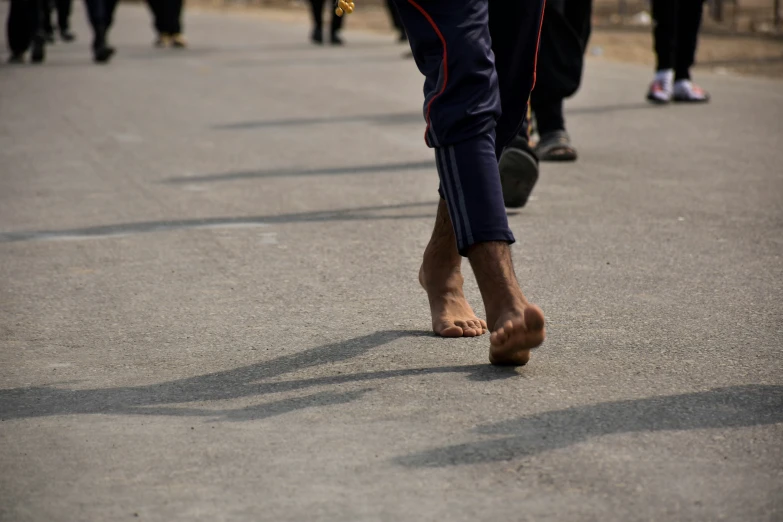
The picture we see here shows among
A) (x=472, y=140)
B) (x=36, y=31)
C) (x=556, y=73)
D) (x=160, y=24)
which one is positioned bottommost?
(x=160, y=24)

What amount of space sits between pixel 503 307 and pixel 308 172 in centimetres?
357

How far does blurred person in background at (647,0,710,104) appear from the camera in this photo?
9109 millimetres

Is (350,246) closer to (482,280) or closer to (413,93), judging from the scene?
(482,280)

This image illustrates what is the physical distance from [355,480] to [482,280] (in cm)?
80

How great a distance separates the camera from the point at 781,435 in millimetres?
2537

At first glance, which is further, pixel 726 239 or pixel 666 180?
pixel 666 180

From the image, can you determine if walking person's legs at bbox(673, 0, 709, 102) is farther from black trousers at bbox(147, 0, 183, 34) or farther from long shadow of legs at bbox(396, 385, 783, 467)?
black trousers at bbox(147, 0, 183, 34)

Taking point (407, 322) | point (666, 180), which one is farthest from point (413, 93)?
point (407, 322)

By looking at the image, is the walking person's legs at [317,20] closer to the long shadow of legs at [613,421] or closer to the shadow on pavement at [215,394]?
the shadow on pavement at [215,394]

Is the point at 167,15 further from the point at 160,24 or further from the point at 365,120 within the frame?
the point at 365,120

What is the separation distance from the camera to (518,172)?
502 centimetres

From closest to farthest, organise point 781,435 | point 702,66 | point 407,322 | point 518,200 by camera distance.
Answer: point 781,435, point 407,322, point 518,200, point 702,66

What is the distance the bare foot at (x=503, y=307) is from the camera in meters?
2.89

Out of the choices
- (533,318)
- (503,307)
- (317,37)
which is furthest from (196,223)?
(317,37)
